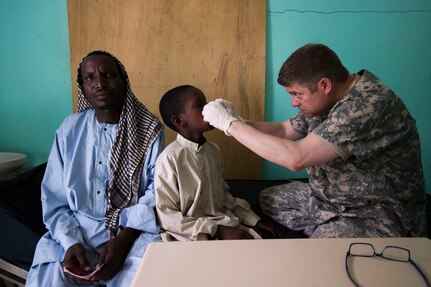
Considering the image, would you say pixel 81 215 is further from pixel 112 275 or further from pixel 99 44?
pixel 99 44

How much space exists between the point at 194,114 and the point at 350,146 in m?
0.65

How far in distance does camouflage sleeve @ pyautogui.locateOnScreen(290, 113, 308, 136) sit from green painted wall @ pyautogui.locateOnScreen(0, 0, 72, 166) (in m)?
1.55

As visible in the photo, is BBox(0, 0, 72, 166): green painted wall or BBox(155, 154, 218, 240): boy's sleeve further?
BBox(0, 0, 72, 166): green painted wall

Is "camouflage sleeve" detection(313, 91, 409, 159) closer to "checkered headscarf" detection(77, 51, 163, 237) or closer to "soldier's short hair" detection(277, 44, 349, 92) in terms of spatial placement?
"soldier's short hair" detection(277, 44, 349, 92)

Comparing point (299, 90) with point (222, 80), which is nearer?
point (299, 90)

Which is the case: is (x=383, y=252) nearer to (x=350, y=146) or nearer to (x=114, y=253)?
(x=350, y=146)

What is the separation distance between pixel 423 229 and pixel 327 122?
701 millimetres

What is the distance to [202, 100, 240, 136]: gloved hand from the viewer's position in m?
1.22

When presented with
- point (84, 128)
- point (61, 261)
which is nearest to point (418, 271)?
point (61, 261)

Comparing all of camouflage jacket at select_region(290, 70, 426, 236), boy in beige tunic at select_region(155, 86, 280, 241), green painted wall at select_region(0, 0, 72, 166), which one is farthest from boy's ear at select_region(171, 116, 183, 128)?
green painted wall at select_region(0, 0, 72, 166)

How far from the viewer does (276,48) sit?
6.97 feet

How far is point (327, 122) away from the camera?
45.0 inches

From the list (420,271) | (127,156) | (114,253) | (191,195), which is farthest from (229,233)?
(420,271)

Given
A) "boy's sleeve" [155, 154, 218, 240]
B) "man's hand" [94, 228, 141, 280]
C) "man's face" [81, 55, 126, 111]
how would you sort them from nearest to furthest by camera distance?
"man's hand" [94, 228, 141, 280], "boy's sleeve" [155, 154, 218, 240], "man's face" [81, 55, 126, 111]
